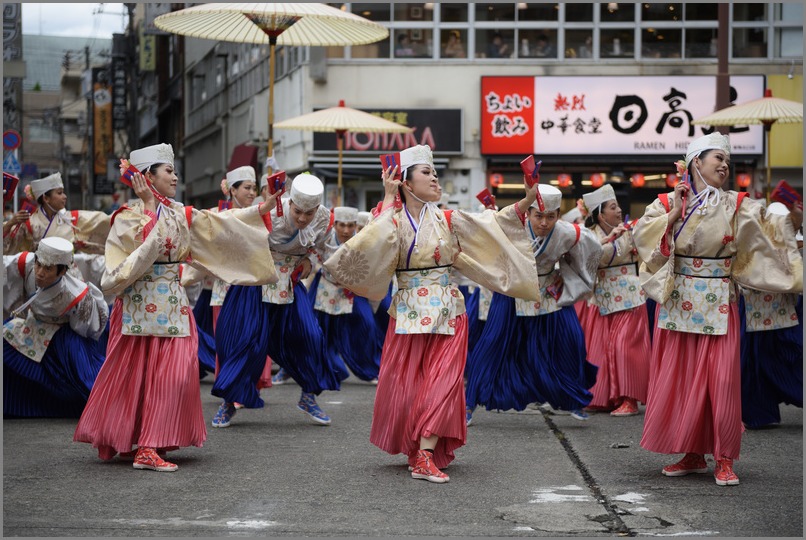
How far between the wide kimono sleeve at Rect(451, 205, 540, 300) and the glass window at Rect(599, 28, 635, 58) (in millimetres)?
17077

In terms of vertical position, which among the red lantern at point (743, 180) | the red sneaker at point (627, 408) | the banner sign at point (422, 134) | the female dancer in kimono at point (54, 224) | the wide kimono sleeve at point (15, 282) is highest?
the banner sign at point (422, 134)

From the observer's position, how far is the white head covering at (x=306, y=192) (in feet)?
27.2

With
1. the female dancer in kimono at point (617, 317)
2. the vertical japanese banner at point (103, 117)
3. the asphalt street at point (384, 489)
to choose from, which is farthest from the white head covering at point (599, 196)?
the vertical japanese banner at point (103, 117)

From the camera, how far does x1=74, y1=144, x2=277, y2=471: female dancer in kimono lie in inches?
273

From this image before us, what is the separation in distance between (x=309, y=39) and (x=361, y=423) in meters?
3.50

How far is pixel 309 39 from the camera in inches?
421

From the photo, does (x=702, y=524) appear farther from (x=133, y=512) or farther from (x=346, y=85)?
(x=346, y=85)

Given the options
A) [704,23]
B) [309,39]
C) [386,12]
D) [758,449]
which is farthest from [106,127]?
[758,449]

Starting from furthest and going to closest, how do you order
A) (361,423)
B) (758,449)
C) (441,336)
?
(361,423) < (758,449) < (441,336)

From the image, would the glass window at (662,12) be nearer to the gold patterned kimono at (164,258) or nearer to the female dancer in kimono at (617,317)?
the female dancer in kimono at (617,317)

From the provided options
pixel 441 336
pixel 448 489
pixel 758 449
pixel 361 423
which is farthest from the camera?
pixel 361 423

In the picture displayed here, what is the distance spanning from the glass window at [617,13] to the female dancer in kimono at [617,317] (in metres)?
14.4

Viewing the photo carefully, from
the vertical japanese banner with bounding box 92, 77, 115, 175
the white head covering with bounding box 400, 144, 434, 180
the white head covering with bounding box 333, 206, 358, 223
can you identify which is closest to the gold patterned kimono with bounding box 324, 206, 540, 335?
the white head covering with bounding box 400, 144, 434, 180

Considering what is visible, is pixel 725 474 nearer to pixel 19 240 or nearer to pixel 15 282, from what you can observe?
pixel 15 282
